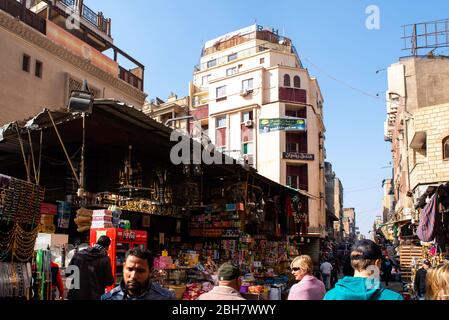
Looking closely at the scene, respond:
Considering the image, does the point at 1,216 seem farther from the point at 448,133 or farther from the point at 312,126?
the point at 312,126


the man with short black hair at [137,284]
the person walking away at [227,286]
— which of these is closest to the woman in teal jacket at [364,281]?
the person walking away at [227,286]

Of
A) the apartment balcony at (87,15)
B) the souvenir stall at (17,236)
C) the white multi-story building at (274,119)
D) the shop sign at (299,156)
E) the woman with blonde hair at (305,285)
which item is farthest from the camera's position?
the white multi-story building at (274,119)

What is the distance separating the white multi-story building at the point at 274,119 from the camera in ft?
108

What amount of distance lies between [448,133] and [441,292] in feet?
48.9

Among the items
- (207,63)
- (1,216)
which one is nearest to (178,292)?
(1,216)

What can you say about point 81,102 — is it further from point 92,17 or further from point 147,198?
point 92,17

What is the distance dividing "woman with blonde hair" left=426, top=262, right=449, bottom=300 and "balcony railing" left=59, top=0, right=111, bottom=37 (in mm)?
18603

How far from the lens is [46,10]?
17031 mm

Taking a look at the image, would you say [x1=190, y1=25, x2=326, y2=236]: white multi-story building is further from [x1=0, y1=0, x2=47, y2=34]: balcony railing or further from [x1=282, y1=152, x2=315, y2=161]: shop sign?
[x1=0, y1=0, x2=47, y2=34]: balcony railing

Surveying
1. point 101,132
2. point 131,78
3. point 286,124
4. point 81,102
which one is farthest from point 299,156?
point 81,102

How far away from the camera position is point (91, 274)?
18.7 feet

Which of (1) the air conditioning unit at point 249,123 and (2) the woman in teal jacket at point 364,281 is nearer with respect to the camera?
(2) the woman in teal jacket at point 364,281

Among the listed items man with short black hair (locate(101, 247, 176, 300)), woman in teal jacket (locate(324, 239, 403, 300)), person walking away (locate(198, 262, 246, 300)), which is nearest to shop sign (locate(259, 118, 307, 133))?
person walking away (locate(198, 262, 246, 300))

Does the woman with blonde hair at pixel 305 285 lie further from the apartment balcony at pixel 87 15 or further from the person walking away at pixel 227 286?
the apartment balcony at pixel 87 15
